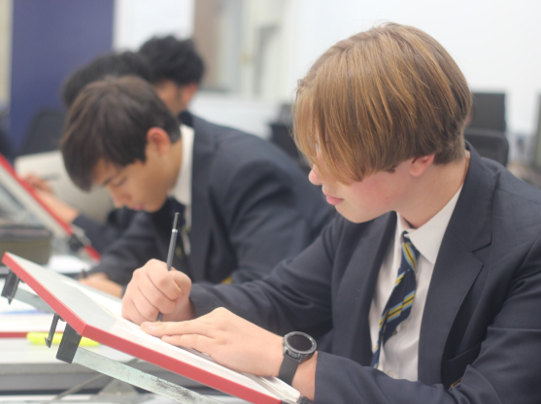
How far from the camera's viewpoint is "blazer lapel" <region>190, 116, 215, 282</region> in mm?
1533

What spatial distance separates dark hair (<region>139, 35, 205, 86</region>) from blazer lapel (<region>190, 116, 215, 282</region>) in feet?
3.46

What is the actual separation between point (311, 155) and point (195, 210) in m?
0.71

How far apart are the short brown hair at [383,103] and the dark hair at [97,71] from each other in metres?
1.44

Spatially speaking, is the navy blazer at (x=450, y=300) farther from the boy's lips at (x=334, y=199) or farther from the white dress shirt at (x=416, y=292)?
the boy's lips at (x=334, y=199)

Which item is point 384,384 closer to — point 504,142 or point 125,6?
point 504,142

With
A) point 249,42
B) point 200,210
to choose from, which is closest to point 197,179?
point 200,210

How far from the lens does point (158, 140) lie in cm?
156

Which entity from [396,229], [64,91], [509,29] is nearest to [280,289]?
[396,229]

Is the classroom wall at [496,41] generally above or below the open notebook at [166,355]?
above

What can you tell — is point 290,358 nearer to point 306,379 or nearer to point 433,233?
point 306,379

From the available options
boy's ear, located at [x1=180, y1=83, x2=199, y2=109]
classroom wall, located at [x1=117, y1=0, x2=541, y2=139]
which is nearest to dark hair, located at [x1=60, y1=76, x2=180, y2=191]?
boy's ear, located at [x1=180, y1=83, x2=199, y2=109]

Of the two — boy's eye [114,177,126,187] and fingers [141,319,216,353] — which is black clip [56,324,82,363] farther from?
boy's eye [114,177,126,187]

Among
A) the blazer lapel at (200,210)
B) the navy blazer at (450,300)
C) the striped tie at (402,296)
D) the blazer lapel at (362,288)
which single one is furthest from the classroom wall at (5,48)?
the striped tie at (402,296)

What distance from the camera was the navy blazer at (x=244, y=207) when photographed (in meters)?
1.42
